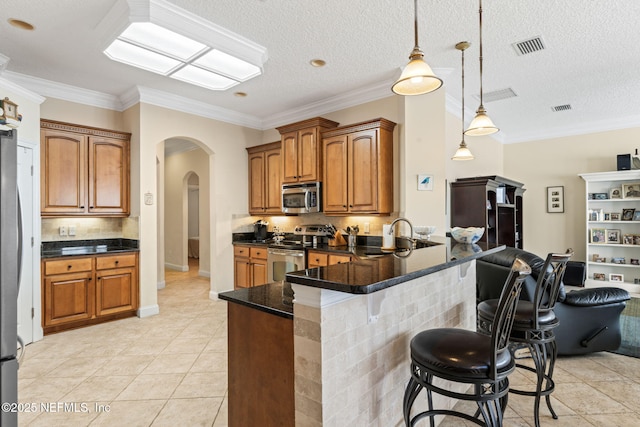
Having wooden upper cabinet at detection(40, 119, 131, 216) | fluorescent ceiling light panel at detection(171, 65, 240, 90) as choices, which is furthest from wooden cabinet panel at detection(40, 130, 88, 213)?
fluorescent ceiling light panel at detection(171, 65, 240, 90)

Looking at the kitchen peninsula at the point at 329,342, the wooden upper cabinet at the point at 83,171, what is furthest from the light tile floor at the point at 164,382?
the wooden upper cabinet at the point at 83,171

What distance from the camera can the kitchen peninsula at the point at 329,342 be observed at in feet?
4.39

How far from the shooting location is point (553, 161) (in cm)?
659

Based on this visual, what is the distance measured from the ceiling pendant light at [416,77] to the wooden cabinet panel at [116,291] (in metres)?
4.03

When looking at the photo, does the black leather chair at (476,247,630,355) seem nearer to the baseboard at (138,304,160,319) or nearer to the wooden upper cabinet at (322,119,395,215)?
the wooden upper cabinet at (322,119,395,215)

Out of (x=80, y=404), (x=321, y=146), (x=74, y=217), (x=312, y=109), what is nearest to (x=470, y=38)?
(x=321, y=146)

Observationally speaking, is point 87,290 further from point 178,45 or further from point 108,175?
point 178,45

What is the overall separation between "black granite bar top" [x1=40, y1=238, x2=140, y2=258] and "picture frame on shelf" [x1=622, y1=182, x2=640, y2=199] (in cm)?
775

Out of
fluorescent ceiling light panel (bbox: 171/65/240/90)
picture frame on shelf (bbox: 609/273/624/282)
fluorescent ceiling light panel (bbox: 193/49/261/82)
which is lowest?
picture frame on shelf (bbox: 609/273/624/282)

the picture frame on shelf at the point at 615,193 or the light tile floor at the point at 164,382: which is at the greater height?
the picture frame on shelf at the point at 615,193

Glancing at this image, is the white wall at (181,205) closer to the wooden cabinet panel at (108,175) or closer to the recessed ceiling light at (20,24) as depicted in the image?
the wooden cabinet panel at (108,175)

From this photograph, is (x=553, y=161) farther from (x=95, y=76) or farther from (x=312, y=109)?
(x=95, y=76)

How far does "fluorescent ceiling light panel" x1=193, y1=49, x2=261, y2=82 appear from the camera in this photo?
3.21 metres

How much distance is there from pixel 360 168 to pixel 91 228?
3.79 meters
